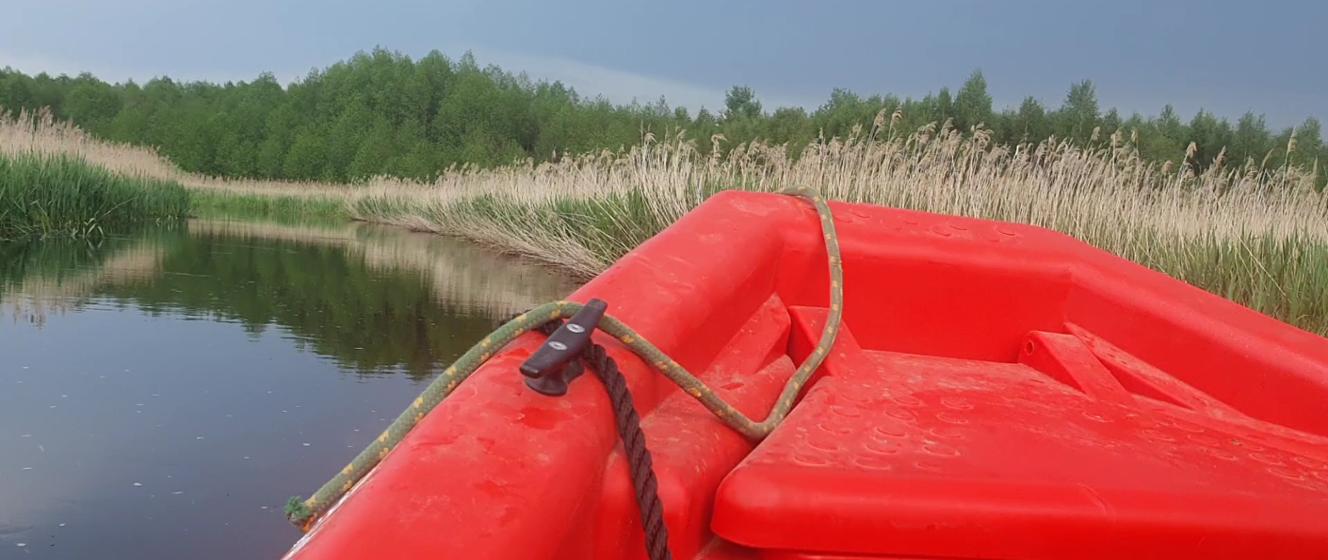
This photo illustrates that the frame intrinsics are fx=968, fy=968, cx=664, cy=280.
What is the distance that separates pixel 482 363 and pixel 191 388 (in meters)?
2.20

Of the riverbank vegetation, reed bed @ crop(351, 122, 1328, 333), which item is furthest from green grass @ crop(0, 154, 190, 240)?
reed bed @ crop(351, 122, 1328, 333)

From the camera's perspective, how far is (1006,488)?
3.29 feet

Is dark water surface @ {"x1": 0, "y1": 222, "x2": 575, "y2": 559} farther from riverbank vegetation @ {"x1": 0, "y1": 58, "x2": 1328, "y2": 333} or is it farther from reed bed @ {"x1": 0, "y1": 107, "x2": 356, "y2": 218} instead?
reed bed @ {"x1": 0, "y1": 107, "x2": 356, "y2": 218}

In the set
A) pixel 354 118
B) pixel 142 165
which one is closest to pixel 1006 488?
pixel 142 165

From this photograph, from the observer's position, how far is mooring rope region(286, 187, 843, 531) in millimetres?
958

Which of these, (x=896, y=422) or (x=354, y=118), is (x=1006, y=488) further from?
(x=354, y=118)

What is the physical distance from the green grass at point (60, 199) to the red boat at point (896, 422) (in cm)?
834

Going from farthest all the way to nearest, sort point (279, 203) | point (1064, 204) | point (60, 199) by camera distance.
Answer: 1. point (279, 203)
2. point (60, 199)
3. point (1064, 204)

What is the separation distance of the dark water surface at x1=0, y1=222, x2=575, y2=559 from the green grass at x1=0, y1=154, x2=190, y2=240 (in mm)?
1933

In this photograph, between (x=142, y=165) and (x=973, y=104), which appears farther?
(x=973, y=104)

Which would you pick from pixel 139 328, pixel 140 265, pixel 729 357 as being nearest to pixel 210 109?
pixel 140 265

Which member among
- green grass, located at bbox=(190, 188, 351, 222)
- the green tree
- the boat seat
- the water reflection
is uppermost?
the green tree

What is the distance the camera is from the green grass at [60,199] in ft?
26.3

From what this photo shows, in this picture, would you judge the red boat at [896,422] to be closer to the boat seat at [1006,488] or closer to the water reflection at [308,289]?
the boat seat at [1006,488]
